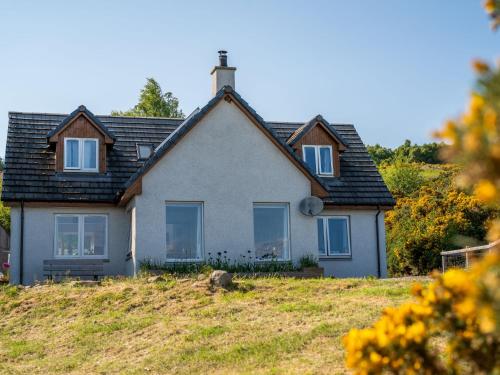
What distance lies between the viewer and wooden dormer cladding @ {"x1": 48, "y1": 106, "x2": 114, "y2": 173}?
82.0 feet

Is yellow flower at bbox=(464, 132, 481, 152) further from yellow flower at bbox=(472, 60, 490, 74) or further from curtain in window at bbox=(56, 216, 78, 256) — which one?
curtain in window at bbox=(56, 216, 78, 256)

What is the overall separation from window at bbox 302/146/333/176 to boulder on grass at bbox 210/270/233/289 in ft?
35.6

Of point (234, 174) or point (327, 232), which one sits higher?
point (234, 174)

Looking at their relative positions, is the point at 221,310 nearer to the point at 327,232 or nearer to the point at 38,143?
the point at 327,232

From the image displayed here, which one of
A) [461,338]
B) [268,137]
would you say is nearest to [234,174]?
[268,137]

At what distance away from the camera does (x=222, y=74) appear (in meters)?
27.0

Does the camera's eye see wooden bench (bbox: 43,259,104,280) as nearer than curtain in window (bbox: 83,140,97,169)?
Yes

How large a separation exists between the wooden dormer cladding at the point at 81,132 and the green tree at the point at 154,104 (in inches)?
1222

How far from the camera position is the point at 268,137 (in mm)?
23828

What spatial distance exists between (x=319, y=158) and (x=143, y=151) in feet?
21.5

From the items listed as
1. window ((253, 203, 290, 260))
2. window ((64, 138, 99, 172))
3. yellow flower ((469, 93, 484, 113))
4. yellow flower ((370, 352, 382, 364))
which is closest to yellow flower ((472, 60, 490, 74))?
yellow flower ((469, 93, 484, 113))

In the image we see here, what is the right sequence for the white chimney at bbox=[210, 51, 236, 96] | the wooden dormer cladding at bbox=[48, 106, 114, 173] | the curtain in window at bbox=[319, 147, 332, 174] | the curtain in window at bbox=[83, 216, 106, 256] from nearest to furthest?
the curtain in window at bbox=[83, 216, 106, 256], the wooden dormer cladding at bbox=[48, 106, 114, 173], the white chimney at bbox=[210, 51, 236, 96], the curtain in window at bbox=[319, 147, 332, 174]

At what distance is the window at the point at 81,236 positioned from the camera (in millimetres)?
24453

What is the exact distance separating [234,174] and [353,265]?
243 inches
